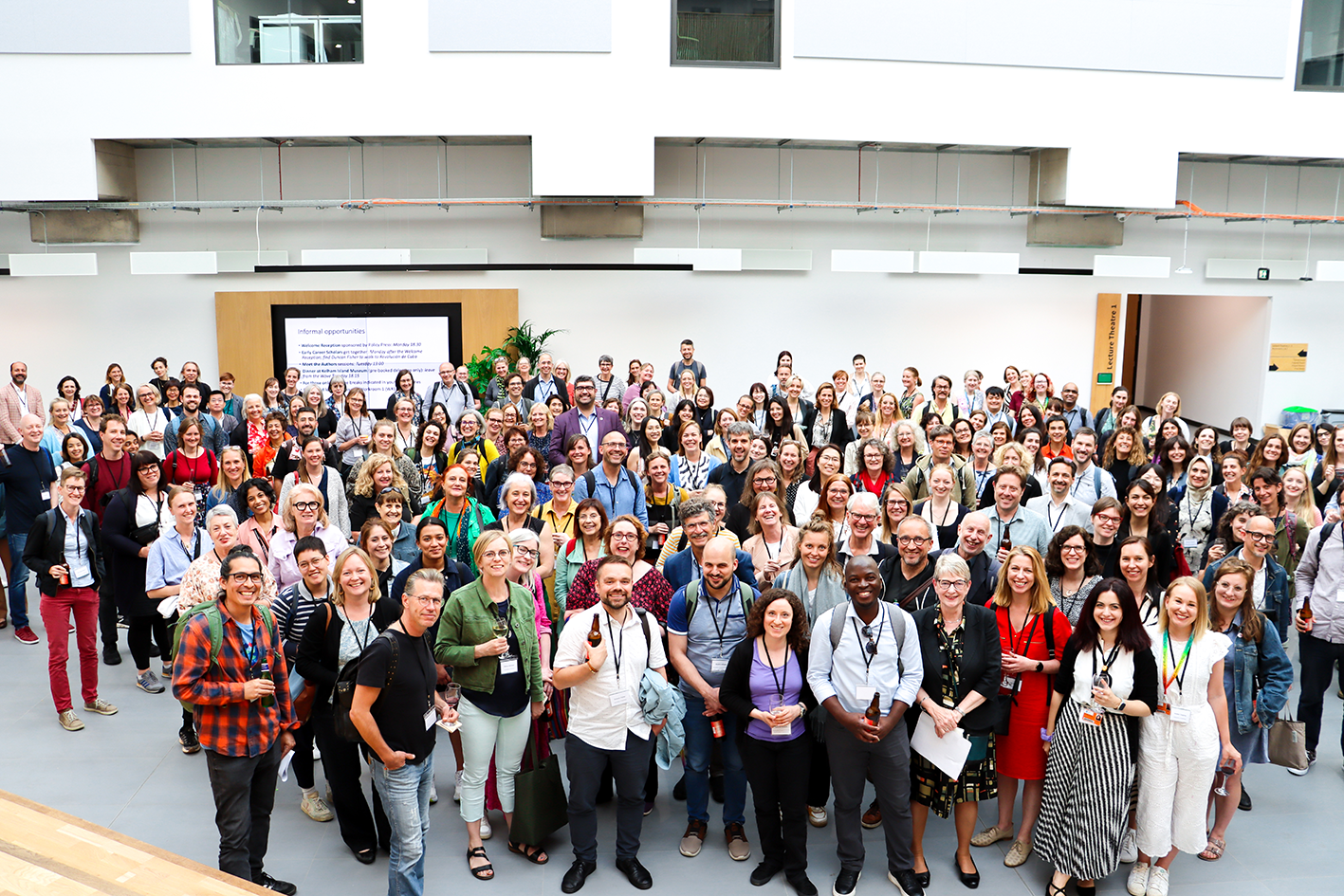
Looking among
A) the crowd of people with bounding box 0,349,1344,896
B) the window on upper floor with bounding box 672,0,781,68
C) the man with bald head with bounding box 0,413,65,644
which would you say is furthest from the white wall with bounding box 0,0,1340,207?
the crowd of people with bounding box 0,349,1344,896

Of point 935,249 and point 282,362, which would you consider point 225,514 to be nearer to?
point 282,362

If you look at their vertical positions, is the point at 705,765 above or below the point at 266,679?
below

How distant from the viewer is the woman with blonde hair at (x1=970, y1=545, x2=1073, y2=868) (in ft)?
14.1

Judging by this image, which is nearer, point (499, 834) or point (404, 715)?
point (404, 715)

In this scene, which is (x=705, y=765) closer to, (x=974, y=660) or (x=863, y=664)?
(x=863, y=664)

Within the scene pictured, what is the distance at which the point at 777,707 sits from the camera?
13.5ft

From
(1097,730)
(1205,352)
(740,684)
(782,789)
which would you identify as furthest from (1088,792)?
(1205,352)

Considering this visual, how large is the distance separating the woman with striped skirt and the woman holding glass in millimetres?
327

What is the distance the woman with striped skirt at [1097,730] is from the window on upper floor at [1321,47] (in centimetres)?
1190

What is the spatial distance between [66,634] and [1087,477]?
22.5ft

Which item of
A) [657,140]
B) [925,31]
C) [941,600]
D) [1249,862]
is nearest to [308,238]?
[657,140]

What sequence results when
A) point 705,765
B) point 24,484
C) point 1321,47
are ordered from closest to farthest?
point 705,765 < point 24,484 < point 1321,47

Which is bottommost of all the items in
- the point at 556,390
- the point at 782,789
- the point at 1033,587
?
the point at 782,789

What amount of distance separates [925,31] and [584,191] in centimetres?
480
